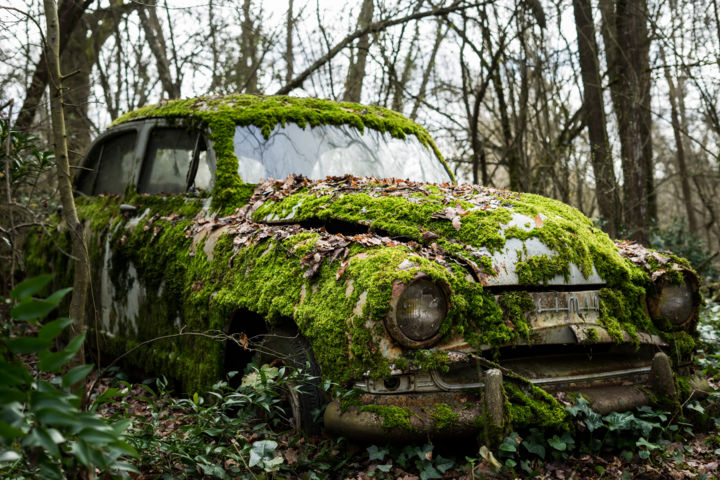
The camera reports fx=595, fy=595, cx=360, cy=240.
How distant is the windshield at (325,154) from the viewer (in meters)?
4.27

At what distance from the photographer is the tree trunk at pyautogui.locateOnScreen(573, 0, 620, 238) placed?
752 cm

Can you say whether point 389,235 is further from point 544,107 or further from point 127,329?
Result: point 544,107

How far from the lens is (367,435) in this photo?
8.29 feet

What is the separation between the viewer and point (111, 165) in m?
5.27

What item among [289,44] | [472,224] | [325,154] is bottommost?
[472,224]

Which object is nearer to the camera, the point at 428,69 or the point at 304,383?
the point at 304,383

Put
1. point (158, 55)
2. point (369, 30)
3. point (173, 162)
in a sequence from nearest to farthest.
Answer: point (173, 162) → point (369, 30) → point (158, 55)

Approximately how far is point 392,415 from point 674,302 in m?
1.80

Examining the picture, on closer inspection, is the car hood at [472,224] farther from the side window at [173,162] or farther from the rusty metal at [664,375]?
the side window at [173,162]

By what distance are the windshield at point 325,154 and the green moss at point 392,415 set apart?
211cm

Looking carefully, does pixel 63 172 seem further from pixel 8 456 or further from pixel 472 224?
pixel 472 224

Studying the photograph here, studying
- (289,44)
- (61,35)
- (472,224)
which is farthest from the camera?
(289,44)

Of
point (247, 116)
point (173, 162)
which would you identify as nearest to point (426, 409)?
point (247, 116)

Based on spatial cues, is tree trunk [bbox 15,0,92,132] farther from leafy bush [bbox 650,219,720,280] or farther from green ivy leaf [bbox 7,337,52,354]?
leafy bush [bbox 650,219,720,280]
